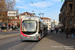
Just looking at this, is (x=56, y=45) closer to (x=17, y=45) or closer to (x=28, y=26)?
(x=17, y=45)

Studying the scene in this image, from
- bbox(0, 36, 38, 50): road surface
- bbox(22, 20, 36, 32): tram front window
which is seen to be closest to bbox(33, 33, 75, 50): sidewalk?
bbox(0, 36, 38, 50): road surface

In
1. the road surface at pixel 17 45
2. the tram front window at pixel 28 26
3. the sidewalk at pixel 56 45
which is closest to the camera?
the sidewalk at pixel 56 45

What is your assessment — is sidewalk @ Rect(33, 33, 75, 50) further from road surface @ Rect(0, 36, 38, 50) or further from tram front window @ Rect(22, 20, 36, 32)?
tram front window @ Rect(22, 20, 36, 32)

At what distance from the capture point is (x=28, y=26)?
1500 centimetres

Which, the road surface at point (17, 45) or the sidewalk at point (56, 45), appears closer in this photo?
the sidewalk at point (56, 45)

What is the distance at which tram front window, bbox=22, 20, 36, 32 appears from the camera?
14.9 metres

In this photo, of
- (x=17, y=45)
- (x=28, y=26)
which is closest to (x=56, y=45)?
(x=17, y=45)

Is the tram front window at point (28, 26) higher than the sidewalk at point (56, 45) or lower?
higher

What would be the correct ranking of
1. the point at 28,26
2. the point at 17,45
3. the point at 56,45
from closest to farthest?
the point at 56,45, the point at 17,45, the point at 28,26

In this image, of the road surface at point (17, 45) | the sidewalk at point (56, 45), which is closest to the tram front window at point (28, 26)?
the road surface at point (17, 45)

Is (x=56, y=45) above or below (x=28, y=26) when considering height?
below

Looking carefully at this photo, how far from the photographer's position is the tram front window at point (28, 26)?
14883 millimetres

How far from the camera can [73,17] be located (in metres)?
38.8

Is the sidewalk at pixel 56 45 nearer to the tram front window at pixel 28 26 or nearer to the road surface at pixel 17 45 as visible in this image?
the road surface at pixel 17 45
